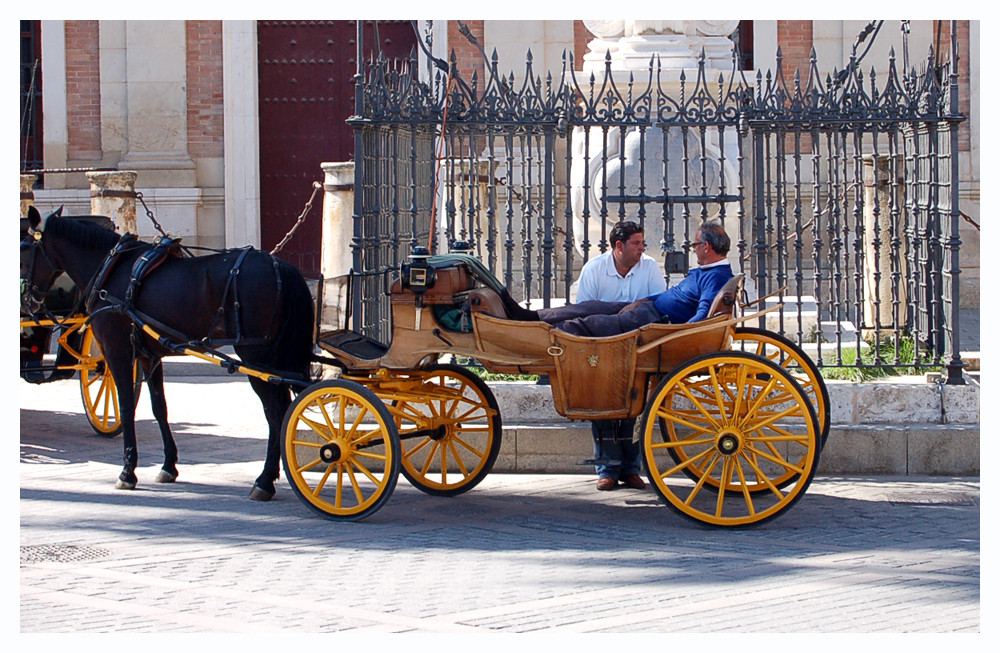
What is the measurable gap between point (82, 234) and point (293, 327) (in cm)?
157

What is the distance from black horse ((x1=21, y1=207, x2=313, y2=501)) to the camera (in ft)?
24.4

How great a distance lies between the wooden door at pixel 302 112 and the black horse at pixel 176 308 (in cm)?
967

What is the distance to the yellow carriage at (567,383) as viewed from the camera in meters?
6.57

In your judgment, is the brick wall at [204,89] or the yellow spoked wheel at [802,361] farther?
the brick wall at [204,89]

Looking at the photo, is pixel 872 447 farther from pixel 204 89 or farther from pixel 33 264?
pixel 204 89

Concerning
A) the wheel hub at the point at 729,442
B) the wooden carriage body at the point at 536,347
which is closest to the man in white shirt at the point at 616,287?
the wooden carriage body at the point at 536,347

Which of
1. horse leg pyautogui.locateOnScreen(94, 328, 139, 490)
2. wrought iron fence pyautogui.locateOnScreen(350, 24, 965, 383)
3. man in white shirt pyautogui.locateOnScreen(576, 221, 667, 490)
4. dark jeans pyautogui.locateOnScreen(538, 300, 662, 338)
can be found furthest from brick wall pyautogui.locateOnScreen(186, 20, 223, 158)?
dark jeans pyautogui.locateOnScreen(538, 300, 662, 338)

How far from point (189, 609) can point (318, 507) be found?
145 cm

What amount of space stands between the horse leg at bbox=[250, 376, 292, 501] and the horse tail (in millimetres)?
146

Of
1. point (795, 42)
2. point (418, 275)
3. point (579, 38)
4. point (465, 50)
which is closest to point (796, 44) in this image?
point (795, 42)

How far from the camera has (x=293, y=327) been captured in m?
7.45

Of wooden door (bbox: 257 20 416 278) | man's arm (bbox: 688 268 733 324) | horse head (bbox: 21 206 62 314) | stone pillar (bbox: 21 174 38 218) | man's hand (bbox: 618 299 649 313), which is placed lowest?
man's hand (bbox: 618 299 649 313)

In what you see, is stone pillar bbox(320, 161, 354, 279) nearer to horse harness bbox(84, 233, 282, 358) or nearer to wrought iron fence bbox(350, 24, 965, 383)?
wrought iron fence bbox(350, 24, 965, 383)

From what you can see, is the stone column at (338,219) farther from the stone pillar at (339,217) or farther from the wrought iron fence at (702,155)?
the wrought iron fence at (702,155)
